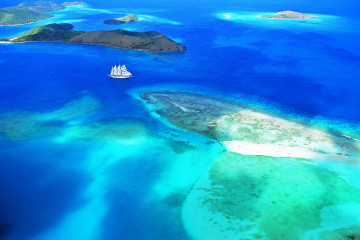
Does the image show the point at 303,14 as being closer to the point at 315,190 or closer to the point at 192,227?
the point at 315,190

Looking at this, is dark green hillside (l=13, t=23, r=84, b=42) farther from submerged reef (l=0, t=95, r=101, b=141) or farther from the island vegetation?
the island vegetation

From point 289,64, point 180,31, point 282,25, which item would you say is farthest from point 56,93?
point 282,25

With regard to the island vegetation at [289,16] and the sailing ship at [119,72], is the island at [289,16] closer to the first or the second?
the island vegetation at [289,16]

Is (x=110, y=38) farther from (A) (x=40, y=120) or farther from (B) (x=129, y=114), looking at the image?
(A) (x=40, y=120)

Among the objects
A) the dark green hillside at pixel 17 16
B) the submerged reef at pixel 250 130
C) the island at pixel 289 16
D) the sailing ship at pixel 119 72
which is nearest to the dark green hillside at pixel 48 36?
the dark green hillside at pixel 17 16

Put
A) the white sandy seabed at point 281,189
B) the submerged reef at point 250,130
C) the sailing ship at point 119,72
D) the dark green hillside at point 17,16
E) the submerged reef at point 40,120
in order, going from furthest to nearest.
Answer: the dark green hillside at point 17,16 < the sailing ship at point 119,72 < the submerged reef at point 40,120 < the submerged reef at point 250,130 < the white sandy seabed at point 281,189

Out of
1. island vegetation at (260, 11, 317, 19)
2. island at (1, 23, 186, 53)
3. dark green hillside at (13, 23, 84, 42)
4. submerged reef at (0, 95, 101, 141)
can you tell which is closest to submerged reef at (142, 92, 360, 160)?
submerged reef at (0, 95, 101, 141)

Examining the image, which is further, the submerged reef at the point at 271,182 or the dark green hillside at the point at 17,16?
the dark green hillside at the point at 17,16
